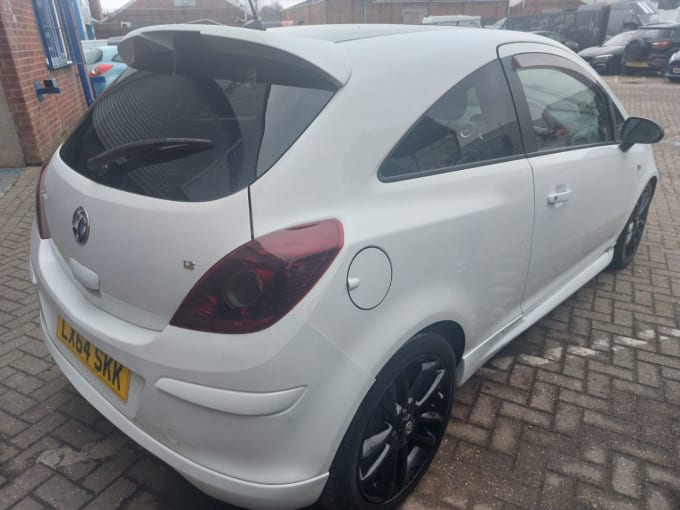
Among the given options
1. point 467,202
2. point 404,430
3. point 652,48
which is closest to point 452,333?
point 404,430

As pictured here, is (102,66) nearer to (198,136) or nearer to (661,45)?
(198,136)

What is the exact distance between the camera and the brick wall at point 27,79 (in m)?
5.88

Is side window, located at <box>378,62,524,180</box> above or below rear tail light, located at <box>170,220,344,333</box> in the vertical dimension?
above

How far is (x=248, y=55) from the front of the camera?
1.64 m

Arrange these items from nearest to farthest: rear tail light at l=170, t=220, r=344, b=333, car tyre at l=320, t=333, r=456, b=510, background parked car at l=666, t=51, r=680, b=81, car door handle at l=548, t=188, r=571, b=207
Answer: rear tail light at l=170, t=220, r=344, b=333 → car tyre at l=320, t=333, r=456, b=510 → car door handle at l=548, t=188, r=571, b=207 → background parked car at l=666, t=51, r=680, b=81

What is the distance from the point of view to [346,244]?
4.99ft

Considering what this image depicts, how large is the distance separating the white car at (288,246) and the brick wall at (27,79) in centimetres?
471

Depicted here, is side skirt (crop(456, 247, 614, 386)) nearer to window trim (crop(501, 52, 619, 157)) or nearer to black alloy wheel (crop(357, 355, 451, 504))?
black alloy wheel (crop(357, 355, 451, 504))

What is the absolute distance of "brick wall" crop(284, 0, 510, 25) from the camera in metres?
42.7

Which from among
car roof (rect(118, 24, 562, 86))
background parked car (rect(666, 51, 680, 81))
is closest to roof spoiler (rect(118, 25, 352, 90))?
car roof (rect(118, 24, 562, 86))

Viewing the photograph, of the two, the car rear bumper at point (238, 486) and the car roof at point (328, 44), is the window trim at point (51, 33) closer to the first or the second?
the car roof at point (328, 44)

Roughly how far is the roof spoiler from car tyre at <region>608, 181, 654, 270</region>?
280cm

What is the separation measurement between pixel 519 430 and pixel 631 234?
216 centimetres

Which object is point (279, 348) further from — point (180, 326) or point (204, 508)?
point (204, 508)
